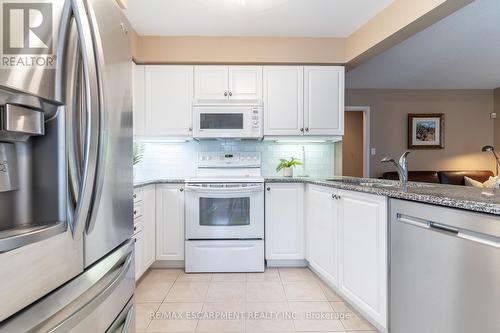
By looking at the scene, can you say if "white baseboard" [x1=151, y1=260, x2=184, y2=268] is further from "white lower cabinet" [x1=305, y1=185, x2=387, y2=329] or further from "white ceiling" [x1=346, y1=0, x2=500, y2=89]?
"white ceiling" [x1=346, y1=0, x2=500, y2=89]

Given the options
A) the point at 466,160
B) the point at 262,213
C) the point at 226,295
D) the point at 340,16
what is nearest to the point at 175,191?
the point at 262,213

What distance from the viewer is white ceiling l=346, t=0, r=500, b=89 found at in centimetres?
251

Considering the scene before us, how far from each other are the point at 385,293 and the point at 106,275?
1408 millimetres

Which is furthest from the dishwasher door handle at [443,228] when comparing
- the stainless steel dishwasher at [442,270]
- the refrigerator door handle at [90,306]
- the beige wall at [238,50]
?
the beige wall at [238,50]

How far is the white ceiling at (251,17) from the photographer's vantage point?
7.09ft

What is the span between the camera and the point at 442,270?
112 cm

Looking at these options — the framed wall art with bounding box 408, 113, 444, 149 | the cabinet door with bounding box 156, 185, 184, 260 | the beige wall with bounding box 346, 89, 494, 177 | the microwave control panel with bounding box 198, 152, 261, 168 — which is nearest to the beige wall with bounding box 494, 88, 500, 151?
the beige wall with bounding box 346, 89, 494, 177

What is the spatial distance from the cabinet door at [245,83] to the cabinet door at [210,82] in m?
0.06

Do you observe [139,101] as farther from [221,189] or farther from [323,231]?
[323,231]

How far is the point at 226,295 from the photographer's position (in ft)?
6.82

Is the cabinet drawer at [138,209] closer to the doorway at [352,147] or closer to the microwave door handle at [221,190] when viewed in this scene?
the microwave door handle at [221,190]

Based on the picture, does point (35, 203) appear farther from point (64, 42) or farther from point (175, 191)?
point (175, 191)

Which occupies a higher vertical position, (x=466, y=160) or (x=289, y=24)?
(x=289, y=24)

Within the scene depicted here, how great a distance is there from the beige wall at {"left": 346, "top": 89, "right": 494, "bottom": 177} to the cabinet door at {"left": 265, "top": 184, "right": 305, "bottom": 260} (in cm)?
293
